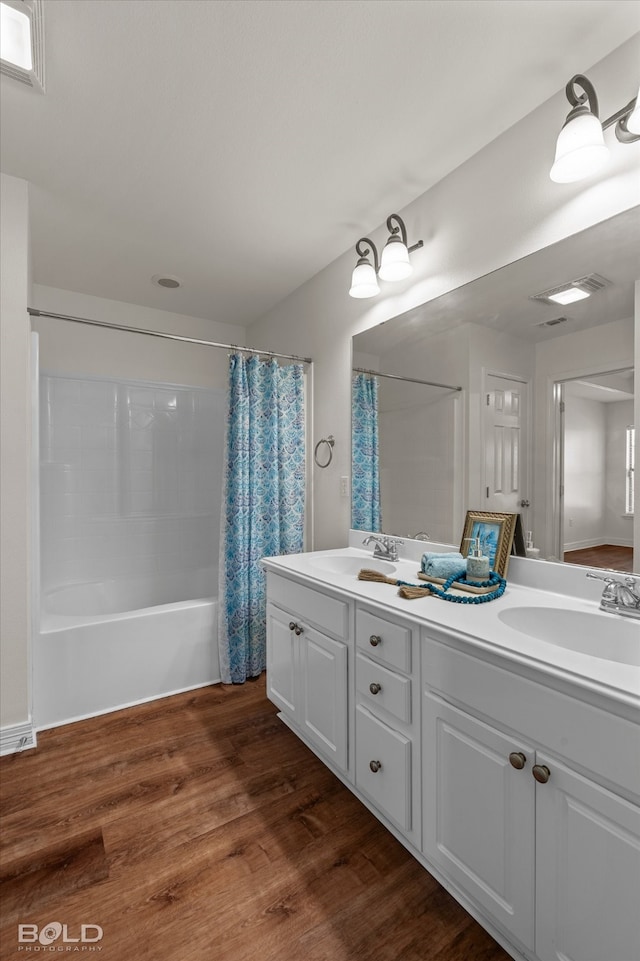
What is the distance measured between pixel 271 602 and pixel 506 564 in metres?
1.07

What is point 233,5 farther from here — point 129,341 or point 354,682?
point 129,341

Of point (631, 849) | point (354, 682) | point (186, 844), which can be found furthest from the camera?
point (354, 682)

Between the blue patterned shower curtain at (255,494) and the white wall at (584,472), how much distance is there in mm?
1587

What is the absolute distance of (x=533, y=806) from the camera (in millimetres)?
978

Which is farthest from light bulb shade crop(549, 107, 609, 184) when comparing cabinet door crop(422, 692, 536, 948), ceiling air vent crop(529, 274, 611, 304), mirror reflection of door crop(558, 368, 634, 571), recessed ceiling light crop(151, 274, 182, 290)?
recessed ceiling light crop(151, 274, 182, 290)

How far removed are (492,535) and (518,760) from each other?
82cm

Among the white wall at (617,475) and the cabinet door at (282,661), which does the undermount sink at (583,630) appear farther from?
the cabinet door at (282,661)

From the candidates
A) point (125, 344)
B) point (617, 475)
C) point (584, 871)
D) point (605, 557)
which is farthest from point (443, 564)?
point (125, 344)

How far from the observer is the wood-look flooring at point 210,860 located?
45.3 inches

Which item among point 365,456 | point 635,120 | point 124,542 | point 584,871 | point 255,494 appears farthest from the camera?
point 124,542

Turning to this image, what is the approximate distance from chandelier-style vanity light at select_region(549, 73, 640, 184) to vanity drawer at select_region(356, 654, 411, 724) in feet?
5.15

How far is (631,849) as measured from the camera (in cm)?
82

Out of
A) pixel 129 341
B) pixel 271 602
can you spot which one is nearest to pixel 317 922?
pixel 271 602

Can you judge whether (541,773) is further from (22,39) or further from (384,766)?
(22,39)
